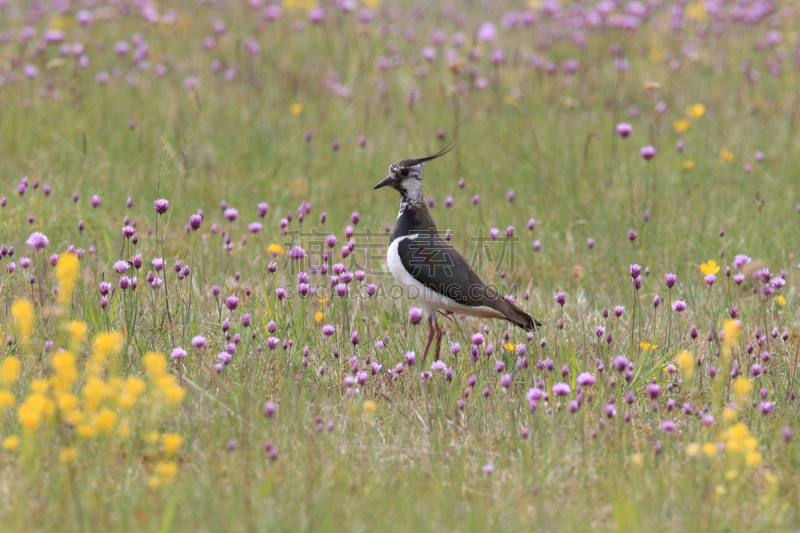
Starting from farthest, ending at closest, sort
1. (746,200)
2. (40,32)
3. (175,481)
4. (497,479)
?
1. (40,32)
2. (746,200)
3. (497,479)
4. (175,481)

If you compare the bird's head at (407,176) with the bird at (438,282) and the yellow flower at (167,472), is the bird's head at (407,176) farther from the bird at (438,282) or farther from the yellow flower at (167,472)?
the yellow flower at (167,472)

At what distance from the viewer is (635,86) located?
959 cm

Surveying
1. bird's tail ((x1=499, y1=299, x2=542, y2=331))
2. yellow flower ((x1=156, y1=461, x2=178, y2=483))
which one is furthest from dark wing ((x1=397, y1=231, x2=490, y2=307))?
yellow flower ((x1=156, y1=461, x2=178, y2=483))

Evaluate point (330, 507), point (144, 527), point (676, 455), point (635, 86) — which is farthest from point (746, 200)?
point (144, 527)

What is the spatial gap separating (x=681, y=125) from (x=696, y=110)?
1.27ft

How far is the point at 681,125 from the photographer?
8.22 m

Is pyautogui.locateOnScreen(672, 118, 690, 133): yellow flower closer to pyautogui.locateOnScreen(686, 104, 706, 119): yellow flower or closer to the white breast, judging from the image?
pyautogui.locateOnScreen(686, 104, 706, 119): yellow flower

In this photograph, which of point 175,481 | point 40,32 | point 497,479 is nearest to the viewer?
point 175,481

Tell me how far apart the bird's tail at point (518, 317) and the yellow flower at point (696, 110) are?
4.72m

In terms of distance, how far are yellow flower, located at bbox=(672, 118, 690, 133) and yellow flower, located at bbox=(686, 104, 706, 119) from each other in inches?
3.8

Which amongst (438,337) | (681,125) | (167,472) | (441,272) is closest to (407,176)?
(441,272)

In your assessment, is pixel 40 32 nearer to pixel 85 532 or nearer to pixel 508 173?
pixel 508 173

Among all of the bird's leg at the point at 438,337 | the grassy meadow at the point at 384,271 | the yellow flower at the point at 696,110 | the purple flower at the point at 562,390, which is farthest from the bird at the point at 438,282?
the yellow flower at the point at 696,110

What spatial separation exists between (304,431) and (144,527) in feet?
2.87
